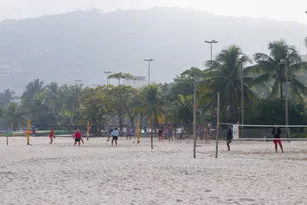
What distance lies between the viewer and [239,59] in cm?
5231

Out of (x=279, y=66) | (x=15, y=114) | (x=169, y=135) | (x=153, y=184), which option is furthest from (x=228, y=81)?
(x=15, y=114)

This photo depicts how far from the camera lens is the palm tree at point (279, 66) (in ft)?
163

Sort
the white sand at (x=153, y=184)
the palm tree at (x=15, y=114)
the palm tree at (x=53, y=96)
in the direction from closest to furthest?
the white sand at (x=153, y=184) → the palm tree at (x=15, y=114) → the palm tree at (x=53, y=96)

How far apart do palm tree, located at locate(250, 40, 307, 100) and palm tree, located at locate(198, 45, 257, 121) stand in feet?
5.49

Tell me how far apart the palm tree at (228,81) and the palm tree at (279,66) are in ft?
5.49

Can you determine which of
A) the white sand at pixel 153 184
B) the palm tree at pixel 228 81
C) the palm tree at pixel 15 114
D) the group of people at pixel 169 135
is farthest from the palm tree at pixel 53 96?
the white sand at pixel 153 184

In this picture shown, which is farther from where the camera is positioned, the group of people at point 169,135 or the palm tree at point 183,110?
the palm tree at point 183,110

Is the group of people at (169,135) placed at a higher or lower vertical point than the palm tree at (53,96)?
lower

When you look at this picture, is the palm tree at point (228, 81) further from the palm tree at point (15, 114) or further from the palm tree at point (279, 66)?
the palm tree at point (15, 114)

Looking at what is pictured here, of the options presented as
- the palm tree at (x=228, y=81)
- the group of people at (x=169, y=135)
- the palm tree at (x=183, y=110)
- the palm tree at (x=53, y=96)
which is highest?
the palm tree at (x=53, y=96)

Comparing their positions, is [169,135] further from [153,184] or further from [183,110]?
[153,184]

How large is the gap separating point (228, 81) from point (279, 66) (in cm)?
504

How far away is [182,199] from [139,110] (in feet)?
186

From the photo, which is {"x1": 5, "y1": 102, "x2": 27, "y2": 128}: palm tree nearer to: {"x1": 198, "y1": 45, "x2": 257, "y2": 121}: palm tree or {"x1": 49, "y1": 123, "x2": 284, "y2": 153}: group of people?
{"x1": 49, "y1": 123, "x2": 284, "y2": 153}: group of people
